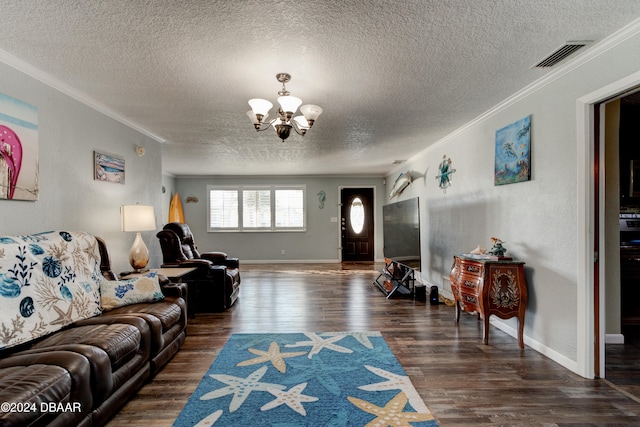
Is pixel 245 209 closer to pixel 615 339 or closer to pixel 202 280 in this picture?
pixel 202 280

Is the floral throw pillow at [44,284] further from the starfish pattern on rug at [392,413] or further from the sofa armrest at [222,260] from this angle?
the sofa armrest at [222,260]

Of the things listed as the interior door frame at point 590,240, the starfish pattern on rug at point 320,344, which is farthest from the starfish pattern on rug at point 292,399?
the interior door frame at point 590,240

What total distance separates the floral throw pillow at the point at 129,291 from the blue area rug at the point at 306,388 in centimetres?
81

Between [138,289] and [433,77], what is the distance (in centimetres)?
306

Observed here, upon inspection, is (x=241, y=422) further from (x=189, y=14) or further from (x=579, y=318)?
(x=579, y=318)

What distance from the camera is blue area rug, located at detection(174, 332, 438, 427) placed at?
1.77 metres

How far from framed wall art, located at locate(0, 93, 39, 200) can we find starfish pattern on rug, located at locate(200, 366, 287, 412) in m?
2.03

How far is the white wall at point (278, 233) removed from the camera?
A: 8.00 meters

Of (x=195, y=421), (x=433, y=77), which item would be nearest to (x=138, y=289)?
(x=195, y=421)

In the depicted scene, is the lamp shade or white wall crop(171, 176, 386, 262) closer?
the lamp shade

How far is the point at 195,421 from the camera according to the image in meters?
1.75

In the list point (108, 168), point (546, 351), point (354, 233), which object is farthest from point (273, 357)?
point (354, 233)

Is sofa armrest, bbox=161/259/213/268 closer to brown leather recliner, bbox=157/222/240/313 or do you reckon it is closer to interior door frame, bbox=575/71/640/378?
brown leather recliner, bbox=157/222/240/313

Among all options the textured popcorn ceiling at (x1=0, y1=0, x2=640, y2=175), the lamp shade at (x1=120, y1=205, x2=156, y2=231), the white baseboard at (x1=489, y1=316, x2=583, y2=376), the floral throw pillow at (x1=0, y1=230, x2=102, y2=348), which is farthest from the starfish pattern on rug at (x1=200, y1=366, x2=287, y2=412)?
the textured popcorn ceiling at (x1=0, y1=0, x2=640, y2=175)
